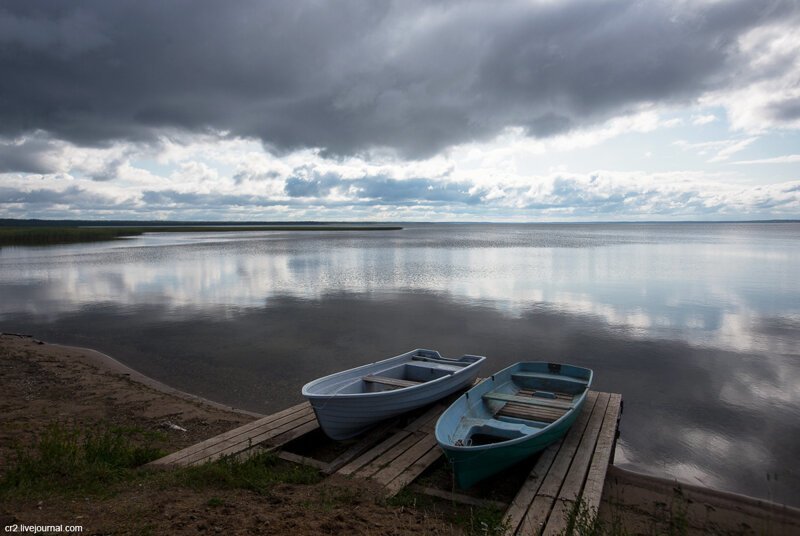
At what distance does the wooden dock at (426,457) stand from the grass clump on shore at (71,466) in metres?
0.49

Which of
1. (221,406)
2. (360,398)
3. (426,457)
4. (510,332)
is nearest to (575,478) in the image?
(426,457)

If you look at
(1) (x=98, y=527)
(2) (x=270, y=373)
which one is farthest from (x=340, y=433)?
(2) (x=270, y=373)

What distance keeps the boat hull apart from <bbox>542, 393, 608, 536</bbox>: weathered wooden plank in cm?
294

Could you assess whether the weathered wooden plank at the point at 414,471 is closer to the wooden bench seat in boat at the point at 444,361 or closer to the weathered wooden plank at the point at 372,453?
the weathered wooden plank at the point at 372,453

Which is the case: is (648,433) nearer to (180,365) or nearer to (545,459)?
(545,459)

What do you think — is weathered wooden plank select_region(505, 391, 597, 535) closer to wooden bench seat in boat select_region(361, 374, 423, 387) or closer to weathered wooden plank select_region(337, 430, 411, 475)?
weathered wooden plank select_region(337, 430, 411, 475)

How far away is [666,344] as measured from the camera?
703 inches

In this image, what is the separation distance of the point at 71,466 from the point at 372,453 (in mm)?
4480

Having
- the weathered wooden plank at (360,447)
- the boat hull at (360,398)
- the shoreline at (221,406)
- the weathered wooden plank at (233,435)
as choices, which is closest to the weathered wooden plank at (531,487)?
the shoreline at (221,406)

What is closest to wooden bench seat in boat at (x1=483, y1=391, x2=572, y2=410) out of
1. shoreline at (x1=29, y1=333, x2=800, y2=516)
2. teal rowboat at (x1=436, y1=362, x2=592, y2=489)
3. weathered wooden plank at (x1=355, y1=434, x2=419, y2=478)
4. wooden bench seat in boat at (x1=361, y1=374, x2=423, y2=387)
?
teal rowboat at (x1=436, y1=362, x2=592, y2=489)

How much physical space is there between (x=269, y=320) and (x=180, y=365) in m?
6.54

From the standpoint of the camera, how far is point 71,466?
678 centimetres

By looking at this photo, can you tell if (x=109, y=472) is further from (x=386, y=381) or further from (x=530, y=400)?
(x=530, y=400)

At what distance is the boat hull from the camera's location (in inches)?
335
